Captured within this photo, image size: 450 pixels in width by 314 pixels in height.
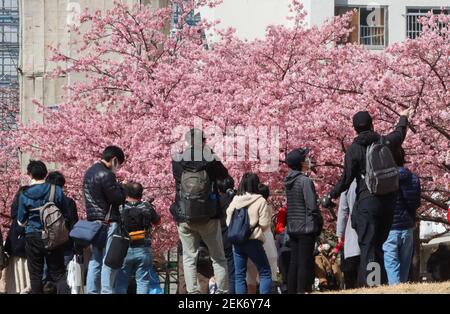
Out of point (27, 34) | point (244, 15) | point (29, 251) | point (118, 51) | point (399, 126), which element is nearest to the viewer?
point (399, 126)

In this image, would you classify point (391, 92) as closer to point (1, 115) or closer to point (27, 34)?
point (27, 34)

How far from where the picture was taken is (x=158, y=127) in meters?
24.9

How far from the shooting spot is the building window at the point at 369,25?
3853 centimetres

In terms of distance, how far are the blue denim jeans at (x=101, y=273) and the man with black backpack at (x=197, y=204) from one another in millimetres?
706

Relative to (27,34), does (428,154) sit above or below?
below

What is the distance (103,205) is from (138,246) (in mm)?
792

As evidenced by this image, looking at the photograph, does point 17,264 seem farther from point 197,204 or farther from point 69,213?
point 197,204

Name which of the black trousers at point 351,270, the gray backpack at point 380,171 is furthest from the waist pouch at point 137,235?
the gray backpack at point 380,171

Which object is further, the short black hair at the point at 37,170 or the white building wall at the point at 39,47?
the white building wall at the point at 39,47

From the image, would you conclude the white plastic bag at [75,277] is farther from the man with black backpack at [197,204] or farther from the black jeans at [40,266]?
the man with black backpack at [197,204]

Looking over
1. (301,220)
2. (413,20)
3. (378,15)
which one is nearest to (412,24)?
(413,20)

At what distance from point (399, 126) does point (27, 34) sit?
37310mm

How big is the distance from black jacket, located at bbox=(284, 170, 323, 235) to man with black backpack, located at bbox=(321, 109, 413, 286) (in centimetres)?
77

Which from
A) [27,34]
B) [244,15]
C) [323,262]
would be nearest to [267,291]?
[323,262]
